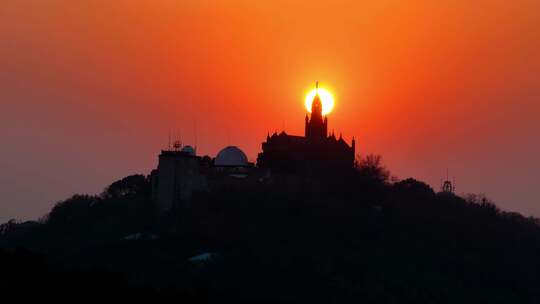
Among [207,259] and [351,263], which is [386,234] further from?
[207,259]

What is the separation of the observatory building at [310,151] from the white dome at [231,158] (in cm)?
180

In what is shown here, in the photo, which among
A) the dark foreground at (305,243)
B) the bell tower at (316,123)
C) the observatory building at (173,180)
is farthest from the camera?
the bell tower at (316,123)

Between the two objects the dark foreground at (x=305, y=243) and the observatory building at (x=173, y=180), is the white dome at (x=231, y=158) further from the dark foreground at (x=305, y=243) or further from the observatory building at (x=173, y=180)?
the observatory building at (x=173, y=180)

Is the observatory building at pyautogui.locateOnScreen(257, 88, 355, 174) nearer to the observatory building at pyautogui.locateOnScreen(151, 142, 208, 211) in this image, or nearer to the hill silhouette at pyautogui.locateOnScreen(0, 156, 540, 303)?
the hill silhouette at pyautogui.locateOnScreen(0, 156, 540, 303)

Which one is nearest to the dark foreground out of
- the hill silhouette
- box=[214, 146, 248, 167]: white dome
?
the hill silhouette

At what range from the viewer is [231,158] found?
5876 inches

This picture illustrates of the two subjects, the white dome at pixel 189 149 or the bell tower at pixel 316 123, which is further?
the bell tower at pixel 316 123

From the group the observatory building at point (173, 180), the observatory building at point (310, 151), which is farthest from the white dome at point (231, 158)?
the observatory building at point (173, 180)

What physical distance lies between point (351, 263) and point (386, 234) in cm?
986

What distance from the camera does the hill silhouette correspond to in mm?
124875

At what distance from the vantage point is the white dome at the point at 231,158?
149000mm

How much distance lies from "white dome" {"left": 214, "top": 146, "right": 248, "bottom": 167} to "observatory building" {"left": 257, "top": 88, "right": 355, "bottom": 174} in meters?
1.80

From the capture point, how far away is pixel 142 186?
149 m

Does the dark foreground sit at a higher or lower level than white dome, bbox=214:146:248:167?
lower
